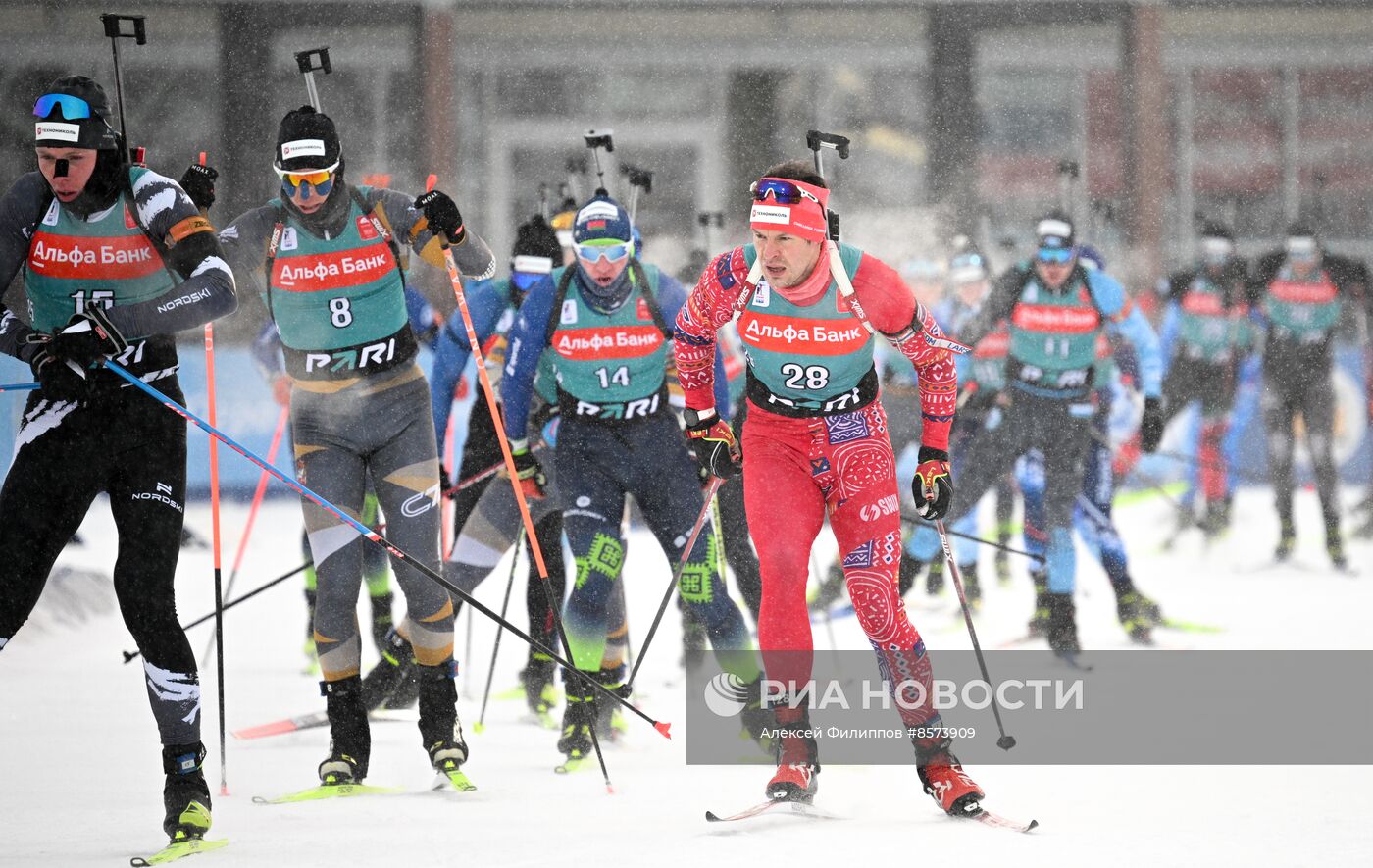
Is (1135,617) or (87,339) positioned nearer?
(87,339)

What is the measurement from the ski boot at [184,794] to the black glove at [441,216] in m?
1.59

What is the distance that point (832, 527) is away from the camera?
15.2 ft

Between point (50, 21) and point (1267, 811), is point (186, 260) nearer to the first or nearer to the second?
point (1267, 811)

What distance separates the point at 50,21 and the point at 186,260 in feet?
39.3

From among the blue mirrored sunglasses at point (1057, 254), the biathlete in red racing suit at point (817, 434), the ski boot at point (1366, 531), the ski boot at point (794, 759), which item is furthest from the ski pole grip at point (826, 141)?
the ski boot at point (1366, 531)

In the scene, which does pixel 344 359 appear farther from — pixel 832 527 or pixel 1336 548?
pixel 1336 548

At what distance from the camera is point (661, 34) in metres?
16.2

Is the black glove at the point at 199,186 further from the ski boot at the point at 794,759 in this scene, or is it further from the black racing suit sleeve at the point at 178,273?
the ski boot at the point at 794,759

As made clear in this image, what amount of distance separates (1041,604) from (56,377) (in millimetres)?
4818

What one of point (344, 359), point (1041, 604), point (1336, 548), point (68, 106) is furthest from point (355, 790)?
point (1336, 548)

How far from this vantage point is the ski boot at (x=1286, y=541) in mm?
10570

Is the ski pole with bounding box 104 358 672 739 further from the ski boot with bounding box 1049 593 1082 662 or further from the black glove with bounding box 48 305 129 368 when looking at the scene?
the ski boot with bounding box 1049 593 1082 662

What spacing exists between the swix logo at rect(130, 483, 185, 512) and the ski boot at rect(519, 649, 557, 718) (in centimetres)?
216

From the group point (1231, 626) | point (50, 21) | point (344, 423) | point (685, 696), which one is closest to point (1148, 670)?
point (1231, 626)
